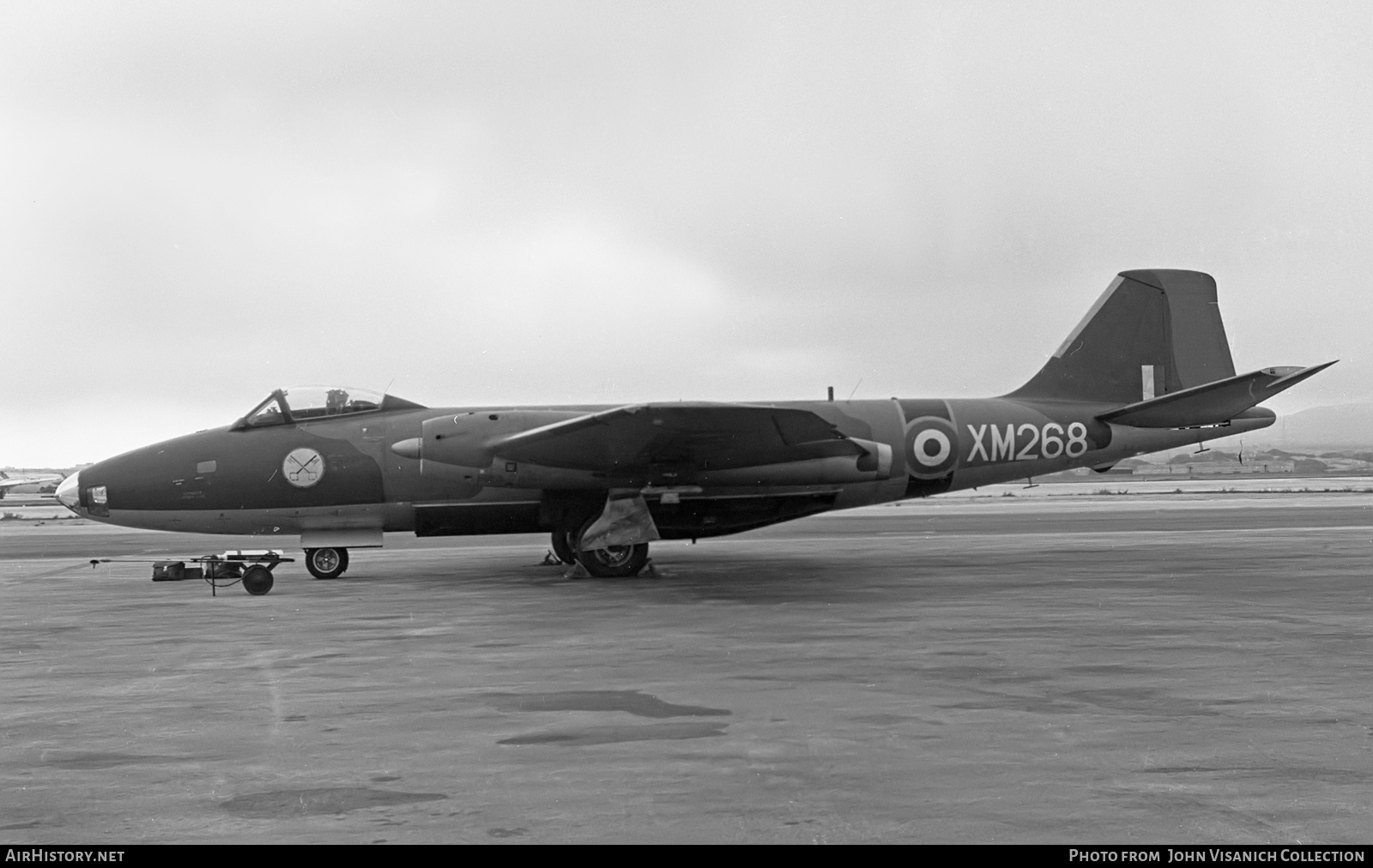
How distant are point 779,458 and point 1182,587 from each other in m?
6.37

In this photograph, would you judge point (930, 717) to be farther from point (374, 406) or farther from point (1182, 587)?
point (374, 406)

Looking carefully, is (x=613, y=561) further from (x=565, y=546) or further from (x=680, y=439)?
(x=680, y=439)

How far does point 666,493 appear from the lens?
19016 millimetres

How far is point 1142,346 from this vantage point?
22297mm

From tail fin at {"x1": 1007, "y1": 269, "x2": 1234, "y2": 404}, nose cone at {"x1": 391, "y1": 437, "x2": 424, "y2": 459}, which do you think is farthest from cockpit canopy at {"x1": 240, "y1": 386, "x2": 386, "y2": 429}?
tail fin at {"x1": 1007, "y1": 269, "x2": 1234, "y2": 404}

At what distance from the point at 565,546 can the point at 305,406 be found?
501 cm

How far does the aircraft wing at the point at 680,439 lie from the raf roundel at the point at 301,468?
3.25m

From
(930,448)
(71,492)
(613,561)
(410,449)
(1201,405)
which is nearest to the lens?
(410,449)

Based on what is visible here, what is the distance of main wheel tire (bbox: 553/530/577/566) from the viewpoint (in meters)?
19.9

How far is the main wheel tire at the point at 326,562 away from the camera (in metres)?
19.6

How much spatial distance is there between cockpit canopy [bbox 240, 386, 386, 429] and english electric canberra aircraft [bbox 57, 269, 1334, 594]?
29mm

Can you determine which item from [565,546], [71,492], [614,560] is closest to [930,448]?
[614,560]

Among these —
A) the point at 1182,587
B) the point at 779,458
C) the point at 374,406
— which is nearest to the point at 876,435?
the point at 779,458
